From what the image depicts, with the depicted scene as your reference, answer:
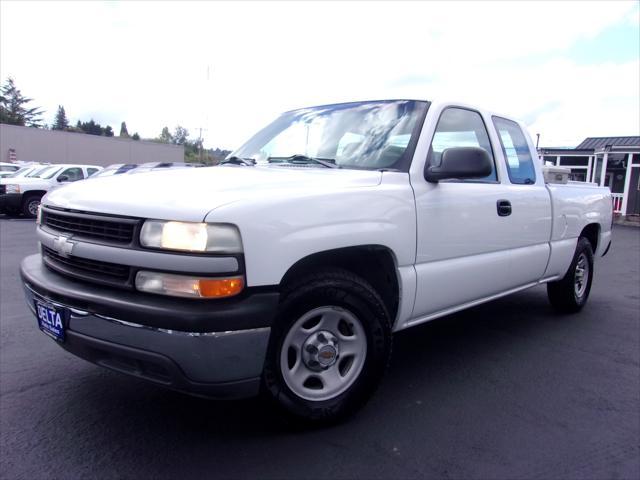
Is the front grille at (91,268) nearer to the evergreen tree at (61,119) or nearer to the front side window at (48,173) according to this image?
the front side window at (48,173)

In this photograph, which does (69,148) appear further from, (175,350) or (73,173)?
(175,350)

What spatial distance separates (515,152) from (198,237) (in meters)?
3.07

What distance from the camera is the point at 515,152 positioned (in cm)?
429

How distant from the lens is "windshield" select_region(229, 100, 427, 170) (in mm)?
3275

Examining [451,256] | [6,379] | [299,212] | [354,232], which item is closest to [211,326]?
[299,212]

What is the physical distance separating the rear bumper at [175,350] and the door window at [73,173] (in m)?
15.5

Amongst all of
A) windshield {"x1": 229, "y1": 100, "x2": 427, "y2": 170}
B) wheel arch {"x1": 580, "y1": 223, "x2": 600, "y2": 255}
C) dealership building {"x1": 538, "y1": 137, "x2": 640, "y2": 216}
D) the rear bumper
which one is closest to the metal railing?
dealership building {"x1": 538, "y1": 137, "x2": 640, "y2": 216}

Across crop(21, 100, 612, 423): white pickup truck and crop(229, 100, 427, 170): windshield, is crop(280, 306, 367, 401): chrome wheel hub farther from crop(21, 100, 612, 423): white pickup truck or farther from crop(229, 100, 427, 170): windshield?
crop(229, 100, 427, 170): windshield

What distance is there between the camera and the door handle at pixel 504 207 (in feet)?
12.3

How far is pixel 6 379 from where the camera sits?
3357 millimetres

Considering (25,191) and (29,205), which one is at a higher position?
(25,191)

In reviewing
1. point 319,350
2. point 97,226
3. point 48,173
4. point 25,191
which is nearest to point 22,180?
point 25,191

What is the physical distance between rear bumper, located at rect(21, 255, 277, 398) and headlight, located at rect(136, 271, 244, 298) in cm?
5

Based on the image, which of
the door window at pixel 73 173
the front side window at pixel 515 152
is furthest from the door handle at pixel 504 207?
the door window at pixel 73 173
